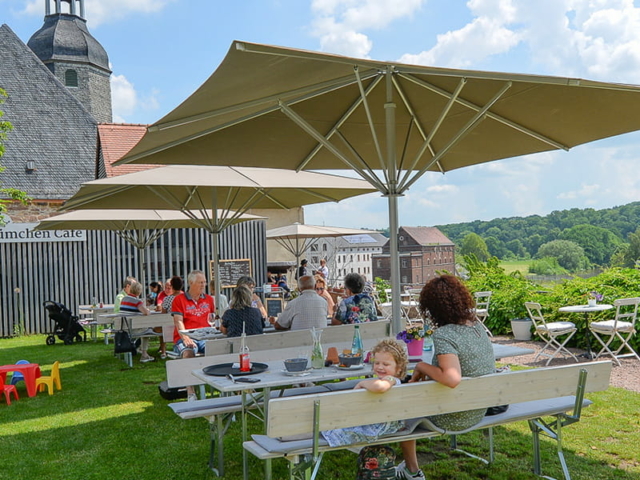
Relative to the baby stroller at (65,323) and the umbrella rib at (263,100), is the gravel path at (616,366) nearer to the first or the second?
the umbrella rib at (263,100)

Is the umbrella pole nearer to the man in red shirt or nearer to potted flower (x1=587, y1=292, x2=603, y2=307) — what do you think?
the man in red shirt

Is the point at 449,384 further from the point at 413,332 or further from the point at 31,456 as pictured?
the point at 31,456

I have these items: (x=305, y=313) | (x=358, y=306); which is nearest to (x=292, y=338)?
(x=305, y=313)

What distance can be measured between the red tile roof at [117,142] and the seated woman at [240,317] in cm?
1437

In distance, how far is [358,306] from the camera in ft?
22.4

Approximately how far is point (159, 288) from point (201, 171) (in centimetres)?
596

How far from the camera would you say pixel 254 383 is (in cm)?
422

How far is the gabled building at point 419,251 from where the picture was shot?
88.9 ft

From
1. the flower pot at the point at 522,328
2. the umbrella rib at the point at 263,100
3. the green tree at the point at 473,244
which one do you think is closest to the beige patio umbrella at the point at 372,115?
the umbrella rib at the point at 263,100

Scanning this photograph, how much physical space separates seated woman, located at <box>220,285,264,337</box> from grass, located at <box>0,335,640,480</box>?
94 centimetres

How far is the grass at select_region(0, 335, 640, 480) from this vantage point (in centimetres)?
470

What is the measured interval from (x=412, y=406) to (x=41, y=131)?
19.7 meters

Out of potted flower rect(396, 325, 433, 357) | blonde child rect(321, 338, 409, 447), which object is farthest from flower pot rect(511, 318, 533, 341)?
blonde child rect(321, 338, 409, 447)

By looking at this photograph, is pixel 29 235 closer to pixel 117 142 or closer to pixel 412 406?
pixel 117 142
